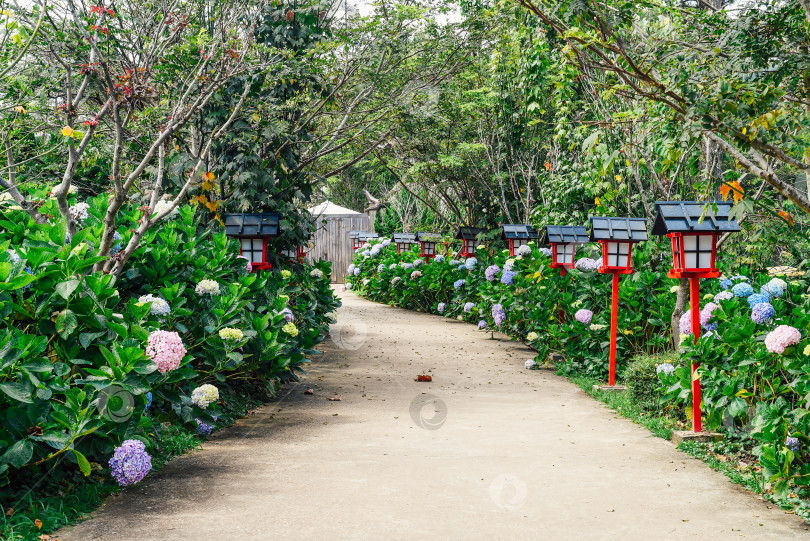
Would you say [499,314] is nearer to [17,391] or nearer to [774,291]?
[774,291]

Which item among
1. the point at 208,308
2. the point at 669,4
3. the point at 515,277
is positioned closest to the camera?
the point at 208,308

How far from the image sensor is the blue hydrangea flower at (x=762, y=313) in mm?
4535

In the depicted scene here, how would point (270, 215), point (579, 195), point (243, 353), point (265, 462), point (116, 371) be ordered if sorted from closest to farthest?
point (116, 371)
point (265, 462)
point (243, 353)
point (270, 215)
point (579, 195)

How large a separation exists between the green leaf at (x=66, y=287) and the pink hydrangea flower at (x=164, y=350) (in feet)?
1.89

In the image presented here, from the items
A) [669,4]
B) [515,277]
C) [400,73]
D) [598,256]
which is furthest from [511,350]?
[669,4]

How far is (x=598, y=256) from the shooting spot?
29.1 ft

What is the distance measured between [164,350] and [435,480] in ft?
5.97

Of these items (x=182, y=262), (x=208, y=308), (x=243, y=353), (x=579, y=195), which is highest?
(x=579, y=195)

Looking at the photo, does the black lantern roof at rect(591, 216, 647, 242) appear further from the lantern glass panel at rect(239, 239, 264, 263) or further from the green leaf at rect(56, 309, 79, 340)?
the green leaf at rect(56, 309, 79, 340)

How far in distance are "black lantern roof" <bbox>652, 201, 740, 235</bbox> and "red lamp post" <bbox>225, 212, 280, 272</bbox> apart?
3887mm

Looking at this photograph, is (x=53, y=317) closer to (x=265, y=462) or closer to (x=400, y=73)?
(x=265, y=462)

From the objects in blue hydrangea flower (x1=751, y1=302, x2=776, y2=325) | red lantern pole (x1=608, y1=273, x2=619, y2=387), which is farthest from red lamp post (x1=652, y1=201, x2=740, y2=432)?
red lantern pole (x1=608, y1=273, x2=619, y2=387)

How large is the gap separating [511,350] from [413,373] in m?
2.46

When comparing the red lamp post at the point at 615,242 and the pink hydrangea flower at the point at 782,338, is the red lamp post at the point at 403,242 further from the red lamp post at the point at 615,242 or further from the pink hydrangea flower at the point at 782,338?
the pink hydrangea flower at the point at 782,338
